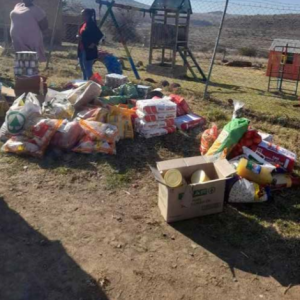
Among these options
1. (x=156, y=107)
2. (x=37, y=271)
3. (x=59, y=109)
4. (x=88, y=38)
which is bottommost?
(x=37, y=271)

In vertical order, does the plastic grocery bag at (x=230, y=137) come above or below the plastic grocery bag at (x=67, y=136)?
above

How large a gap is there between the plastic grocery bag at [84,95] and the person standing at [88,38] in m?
2.21

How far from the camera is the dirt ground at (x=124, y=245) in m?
2.59

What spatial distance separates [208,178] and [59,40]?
21426 millimetres

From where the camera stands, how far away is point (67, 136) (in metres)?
4.59

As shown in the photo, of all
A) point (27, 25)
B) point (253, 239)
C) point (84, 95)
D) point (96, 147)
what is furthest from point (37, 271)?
point (27, 25)

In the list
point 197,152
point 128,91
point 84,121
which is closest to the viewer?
point 84,121

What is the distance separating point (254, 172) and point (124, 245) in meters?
1.49

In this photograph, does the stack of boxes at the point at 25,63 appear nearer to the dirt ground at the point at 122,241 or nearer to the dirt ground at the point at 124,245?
the dirt ground at the point at 122,241

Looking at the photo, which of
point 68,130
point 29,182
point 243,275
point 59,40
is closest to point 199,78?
point 68,130

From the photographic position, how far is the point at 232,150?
4098mm

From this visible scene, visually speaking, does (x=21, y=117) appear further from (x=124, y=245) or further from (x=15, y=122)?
(x=124, y=245)

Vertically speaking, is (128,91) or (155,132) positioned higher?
(128,91)

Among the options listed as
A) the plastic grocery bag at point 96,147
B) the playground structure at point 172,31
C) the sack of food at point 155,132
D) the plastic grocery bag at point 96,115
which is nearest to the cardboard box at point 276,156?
the sack of food at point 155,132
